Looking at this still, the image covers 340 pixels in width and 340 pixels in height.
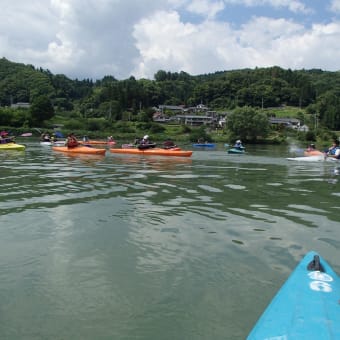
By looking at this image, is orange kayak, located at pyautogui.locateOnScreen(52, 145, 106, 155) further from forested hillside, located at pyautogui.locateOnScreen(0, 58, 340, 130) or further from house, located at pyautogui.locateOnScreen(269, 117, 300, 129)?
house, located at pyautogui.locateOnScreen(269, 117, 300, 129)

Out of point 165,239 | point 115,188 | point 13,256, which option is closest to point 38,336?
point 13,256

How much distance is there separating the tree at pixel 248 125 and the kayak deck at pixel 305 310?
223 ft

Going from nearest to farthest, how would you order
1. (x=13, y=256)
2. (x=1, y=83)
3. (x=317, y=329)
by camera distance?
(x=317, y=329) < (x=13, y=256) < (x=1, y=83)

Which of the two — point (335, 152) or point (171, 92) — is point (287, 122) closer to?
point (171, 92)

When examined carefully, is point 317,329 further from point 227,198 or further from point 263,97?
point 263,97

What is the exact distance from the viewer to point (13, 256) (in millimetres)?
5969

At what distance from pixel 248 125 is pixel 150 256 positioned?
220 feet

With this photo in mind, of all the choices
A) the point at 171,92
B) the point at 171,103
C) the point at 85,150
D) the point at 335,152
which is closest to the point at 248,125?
the point at 85,150

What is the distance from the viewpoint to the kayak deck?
11.0 ft

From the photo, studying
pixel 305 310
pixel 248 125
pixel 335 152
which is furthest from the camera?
pixel 248 125

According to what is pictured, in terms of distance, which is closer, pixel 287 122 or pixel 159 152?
pixel 159 152

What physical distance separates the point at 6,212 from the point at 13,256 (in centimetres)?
305

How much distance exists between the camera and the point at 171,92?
154 meters

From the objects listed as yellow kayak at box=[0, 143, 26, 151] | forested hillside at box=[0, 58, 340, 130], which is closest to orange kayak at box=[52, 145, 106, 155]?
Answer: yellow kayak at box=[0, 143, 26, 151]
